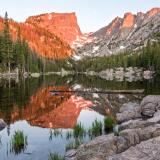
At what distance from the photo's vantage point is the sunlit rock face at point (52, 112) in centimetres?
3367

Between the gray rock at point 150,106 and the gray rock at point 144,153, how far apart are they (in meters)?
19.2

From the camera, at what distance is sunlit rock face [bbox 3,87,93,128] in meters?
33.7

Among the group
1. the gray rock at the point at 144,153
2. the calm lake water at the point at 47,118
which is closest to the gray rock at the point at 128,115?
the calm lake water at the point at 47,118

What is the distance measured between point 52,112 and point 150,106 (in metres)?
12.0

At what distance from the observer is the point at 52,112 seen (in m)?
41.2

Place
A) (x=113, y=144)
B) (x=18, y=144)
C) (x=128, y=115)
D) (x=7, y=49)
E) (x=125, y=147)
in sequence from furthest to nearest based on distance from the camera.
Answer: (x=7, y=49) < (x=128, y=115) < (x=18, y=144) < (x=113, y=144) < (x=125, y=147)

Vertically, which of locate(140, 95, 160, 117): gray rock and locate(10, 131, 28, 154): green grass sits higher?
locate(140, 95, 160, 117): gray rock

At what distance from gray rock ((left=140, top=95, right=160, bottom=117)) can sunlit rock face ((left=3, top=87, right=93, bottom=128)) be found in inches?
289

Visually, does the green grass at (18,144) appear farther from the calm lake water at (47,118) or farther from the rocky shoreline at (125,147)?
the rocky shoreline at (125,147)

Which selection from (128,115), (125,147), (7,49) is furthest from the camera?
(7,49)

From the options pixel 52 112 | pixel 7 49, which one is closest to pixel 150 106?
pixel 52 112

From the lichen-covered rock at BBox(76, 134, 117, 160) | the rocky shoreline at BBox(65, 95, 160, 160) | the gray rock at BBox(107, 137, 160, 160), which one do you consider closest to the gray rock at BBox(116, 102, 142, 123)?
the rocky shoreline at BBox(65, 95, 160, 160)

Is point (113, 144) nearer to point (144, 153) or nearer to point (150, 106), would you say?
point (144, 153)

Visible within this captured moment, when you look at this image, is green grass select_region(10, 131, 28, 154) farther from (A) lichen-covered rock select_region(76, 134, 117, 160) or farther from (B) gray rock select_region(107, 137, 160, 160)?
(B) gray rock select_region(107, 137, 160, 160)
